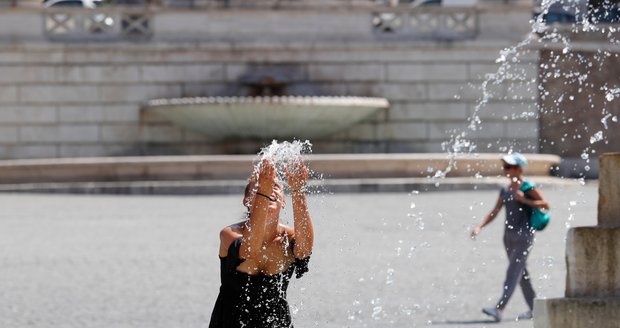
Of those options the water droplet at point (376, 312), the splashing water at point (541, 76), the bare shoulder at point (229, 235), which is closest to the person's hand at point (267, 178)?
the bare shoulder at point (229, 235)

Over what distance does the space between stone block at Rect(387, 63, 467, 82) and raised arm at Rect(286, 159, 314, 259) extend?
23021mm

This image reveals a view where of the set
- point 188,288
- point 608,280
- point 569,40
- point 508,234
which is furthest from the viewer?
point 569,40

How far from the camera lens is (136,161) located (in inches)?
974

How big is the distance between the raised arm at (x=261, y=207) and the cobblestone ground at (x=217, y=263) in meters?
0.61

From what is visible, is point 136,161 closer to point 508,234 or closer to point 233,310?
point 508,234

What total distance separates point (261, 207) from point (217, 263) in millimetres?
8071

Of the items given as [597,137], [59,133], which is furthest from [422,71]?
[59,133]

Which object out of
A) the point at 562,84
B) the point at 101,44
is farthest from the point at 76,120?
the point at 562,84

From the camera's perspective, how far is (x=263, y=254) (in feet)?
22.2

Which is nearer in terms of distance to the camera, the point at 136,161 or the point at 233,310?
the point at 233,310

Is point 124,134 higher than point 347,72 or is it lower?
lower

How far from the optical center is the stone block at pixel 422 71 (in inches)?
1168

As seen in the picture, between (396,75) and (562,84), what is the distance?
401 centimetres

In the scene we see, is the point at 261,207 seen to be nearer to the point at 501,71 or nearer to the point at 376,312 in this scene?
the point at 376,312
